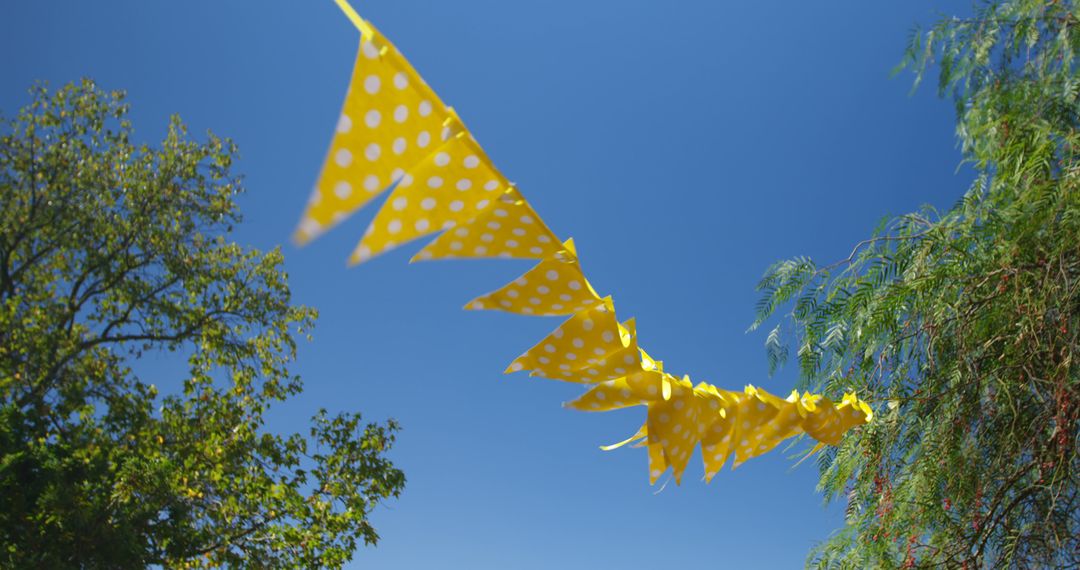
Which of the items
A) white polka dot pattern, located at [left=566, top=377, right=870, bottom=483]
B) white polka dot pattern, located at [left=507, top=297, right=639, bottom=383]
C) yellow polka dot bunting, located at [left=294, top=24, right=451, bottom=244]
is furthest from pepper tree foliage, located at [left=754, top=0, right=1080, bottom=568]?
yellow polka dot bunting, located at [left=294, top=24, right=451, bottom=244]

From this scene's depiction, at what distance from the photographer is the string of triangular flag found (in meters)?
0.86

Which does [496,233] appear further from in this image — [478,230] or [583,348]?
[583,348]

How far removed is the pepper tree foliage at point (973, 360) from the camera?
198cm

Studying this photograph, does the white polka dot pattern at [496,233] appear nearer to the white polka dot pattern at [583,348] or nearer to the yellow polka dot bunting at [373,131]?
the yellow polka dot bunting at [373,131]

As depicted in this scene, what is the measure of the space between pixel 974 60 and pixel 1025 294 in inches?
64.0

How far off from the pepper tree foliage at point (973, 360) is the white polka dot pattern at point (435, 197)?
4.93ft

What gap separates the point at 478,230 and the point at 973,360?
5.62 feet

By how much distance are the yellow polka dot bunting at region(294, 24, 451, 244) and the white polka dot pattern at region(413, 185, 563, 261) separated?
119mm

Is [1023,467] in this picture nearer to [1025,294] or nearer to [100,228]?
[1025,294]

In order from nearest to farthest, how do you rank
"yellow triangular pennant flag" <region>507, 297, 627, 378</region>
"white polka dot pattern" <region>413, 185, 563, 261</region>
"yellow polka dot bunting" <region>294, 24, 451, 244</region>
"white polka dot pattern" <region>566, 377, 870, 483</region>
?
"yellow polka dot bunting" <region>294, 24, 451, 244</region>
"white polka dot pattern" <region>413, 185, 563, 261</region>
"yellow triangular pennant flag" <region>507, 297, 627, 378</region>
"white polka dot pattern" <region>566, 377, 870, 483</region>

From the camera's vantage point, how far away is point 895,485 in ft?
7.76

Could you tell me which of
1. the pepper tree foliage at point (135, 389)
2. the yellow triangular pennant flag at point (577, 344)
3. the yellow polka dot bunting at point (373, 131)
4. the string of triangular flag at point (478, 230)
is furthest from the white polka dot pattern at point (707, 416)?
the pepper tree foliage at point (135, 389)

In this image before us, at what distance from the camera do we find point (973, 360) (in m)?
→ 2.12

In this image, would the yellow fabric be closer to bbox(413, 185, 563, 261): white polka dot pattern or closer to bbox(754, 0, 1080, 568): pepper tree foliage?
bbox(413, 185, 563, 261): white polka dot pattern
